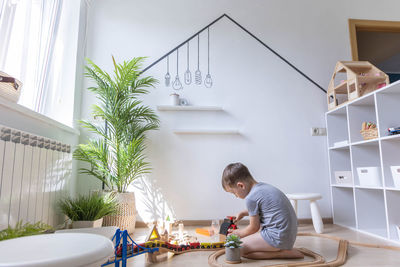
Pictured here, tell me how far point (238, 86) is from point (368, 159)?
1.48 m

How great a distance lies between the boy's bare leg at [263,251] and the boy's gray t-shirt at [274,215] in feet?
0.11

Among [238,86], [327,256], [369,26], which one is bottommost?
[327,256]

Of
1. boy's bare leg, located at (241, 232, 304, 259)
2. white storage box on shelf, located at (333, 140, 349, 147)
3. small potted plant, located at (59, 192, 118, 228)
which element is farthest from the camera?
white storage box on shelf, located at (333, 140, 349, 147)

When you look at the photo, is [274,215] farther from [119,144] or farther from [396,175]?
[119,144]

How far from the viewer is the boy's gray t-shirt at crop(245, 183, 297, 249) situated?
161 cm

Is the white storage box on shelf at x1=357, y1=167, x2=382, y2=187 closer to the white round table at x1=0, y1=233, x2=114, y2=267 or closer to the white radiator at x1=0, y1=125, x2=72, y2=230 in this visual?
the white round table at x1=0, y1=233, x2=114, y2=267

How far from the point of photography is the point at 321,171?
9.80 ft

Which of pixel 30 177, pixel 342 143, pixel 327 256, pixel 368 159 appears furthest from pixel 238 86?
Result: pixel 30 177

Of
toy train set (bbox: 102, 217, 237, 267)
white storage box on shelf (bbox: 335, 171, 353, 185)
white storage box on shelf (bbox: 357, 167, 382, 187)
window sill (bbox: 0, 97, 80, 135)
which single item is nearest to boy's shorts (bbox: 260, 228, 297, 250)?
toy train set (bbox: 102, 217, 237, 267)

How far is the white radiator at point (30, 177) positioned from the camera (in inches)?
56.6

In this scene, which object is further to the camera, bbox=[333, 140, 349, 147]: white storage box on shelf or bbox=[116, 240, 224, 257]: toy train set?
bbox=[333, 140, 349, 147]: white storage box on shelf

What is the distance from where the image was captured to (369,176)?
233cm

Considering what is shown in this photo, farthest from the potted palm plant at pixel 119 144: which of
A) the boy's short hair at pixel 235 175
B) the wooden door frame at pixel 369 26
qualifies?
the wooden door frame at pixel 369 26

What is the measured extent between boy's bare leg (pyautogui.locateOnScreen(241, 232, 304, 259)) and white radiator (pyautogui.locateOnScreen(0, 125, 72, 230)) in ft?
4.35
